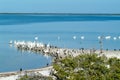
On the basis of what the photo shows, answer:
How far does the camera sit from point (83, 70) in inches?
1398

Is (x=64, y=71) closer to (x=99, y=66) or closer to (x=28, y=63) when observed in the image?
(x=99, y=66)

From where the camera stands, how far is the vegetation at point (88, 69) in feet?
109

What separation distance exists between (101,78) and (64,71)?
3.65 m

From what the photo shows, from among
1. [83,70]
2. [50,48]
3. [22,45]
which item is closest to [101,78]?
[83,70]

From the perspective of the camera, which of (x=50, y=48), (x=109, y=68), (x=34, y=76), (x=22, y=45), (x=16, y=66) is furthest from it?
(x=22, y=45)

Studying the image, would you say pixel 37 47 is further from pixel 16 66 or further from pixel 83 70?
pixel 83 70

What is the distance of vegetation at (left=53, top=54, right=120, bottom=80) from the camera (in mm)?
33281

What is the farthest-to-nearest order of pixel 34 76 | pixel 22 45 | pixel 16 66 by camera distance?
pixel 22 45
pixel 16 66
pixel 34 76

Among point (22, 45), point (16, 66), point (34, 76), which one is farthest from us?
point (22, 45)

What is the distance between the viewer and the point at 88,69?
116ft

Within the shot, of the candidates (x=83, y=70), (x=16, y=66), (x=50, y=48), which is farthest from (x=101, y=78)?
(x=50, y=48)

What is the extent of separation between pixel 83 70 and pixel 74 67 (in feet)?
5.14

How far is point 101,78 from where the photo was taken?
108 ft

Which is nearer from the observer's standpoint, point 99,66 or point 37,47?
point 99,66
